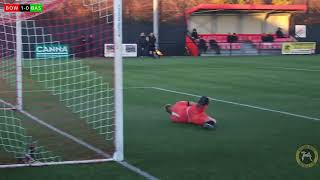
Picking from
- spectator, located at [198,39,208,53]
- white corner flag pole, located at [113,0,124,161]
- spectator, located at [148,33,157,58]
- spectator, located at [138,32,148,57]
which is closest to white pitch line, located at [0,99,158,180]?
white corner flag pole, located at [113,0,124,161]

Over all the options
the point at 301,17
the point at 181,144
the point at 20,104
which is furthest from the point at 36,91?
the point at 301,17

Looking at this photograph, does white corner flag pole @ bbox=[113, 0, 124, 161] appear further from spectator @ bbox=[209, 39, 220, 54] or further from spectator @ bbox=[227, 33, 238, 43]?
spectator @ bbox=[227, 33, 238, 43]

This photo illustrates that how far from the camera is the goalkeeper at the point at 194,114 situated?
927 cm

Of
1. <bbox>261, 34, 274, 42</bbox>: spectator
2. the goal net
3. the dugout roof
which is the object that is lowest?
the goal net

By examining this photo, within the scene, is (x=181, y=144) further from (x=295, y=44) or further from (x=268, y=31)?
(x=268, y=31)

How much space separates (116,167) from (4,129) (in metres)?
3.24

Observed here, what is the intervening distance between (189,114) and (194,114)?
0.11 m

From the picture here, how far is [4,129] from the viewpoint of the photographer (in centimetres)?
909

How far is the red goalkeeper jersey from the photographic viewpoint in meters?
9.38

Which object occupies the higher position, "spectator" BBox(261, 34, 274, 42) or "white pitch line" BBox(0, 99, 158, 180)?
"spectator" BBox(261, 34, 274, 42)

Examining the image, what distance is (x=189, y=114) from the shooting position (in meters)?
9.52

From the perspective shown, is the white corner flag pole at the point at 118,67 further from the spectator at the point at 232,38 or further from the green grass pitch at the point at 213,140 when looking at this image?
the spectator at the point at 232,38
